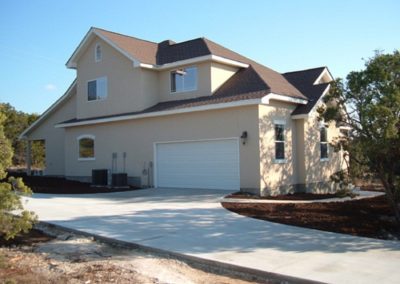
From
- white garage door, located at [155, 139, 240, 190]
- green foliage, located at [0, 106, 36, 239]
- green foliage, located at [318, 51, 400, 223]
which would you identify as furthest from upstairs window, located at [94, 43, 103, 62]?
green foliage, located at [0, 106, 36, 239]

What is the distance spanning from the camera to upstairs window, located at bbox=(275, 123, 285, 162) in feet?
60.1

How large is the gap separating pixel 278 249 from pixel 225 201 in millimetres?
6723

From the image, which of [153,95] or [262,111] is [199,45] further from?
[262,111]

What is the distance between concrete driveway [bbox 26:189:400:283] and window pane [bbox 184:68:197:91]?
308 inches

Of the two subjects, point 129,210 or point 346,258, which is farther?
point 129,210

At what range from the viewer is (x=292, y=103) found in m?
19.5

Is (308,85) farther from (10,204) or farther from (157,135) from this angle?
(10,204)

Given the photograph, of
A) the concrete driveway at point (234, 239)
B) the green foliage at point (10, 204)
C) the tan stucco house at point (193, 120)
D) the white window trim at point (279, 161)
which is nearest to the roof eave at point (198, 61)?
the tan stucco house at point (193, 120)

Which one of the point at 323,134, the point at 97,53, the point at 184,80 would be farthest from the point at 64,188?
the point at 323,134

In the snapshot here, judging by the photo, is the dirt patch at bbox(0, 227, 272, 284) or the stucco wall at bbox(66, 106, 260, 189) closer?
the dirt patch at bbox(0, 227, 272, 284)

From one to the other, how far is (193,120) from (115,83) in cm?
631

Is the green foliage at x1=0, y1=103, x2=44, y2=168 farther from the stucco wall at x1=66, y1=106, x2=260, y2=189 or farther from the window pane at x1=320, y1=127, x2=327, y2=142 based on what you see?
the window pane at x1=320, y1=127, x2=327, y2=142

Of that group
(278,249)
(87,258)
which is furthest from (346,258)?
(87,258)

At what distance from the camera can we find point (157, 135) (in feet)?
66.4
